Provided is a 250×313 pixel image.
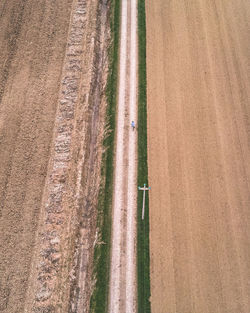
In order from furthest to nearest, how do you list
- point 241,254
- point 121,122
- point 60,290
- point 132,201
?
point 121,122
point 132,201
point 241,254
point 60,290

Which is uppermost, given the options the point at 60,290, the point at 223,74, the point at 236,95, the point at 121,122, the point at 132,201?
the point at 223,74

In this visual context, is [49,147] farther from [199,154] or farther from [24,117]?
[199,154]

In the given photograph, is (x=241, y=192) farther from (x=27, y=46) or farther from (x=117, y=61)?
(x=27, y=46)

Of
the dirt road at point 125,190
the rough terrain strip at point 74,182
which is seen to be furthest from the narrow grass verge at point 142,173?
the rough terrain strip at point 74,182

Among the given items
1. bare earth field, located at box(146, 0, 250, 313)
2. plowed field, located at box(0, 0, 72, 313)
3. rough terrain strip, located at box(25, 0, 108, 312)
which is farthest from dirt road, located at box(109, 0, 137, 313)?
plowed field, located at box(0, 0, 72, 313)

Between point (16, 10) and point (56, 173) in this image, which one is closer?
point (56, 173)

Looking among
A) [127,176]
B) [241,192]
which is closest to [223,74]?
[241,192]

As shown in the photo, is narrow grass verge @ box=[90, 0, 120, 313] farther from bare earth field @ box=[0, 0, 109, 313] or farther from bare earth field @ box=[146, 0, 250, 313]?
bare earth field @ box=[146, 0, 250, 313]

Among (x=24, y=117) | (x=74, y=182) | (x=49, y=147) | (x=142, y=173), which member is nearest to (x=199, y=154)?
(x=142, y=173)
